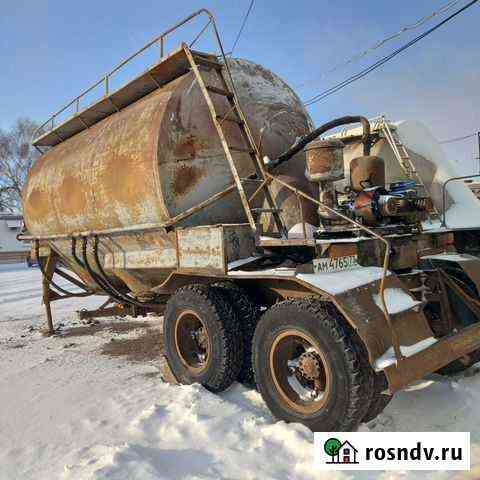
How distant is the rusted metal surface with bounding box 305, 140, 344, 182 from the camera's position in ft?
13.1

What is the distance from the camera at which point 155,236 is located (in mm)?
5094

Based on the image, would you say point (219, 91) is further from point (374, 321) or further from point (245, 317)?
point (374, 321)

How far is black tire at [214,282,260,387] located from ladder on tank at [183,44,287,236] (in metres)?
0.74

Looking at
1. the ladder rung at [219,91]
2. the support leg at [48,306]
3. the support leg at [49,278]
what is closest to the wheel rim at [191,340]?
the ladder rung at [219,91]

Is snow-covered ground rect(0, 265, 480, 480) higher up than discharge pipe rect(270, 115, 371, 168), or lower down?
lower down

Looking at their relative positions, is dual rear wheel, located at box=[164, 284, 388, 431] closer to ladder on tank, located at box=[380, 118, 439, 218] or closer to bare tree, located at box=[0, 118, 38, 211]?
ladder on tank, located at box=[380, 118, 439, 218]

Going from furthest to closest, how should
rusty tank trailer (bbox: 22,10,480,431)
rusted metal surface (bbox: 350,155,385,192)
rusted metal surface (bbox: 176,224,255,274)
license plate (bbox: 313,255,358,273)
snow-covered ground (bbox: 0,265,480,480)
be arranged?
rusted metal surface (bbox: 350,155,385,192) < rusted metal surface (bbox: 176,224,255,274) < license plate (bbox: 313,255,358,273) < rusty tank trailer (bbox: 22,10,480,431) < snow-covered ground (bbox: 0,265,480,480)

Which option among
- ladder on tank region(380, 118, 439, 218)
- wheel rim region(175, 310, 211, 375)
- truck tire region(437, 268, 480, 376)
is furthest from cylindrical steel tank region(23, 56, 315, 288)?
ladder on tank region(380, 118, 439, 218)

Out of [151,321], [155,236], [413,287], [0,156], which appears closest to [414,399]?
[413,287]

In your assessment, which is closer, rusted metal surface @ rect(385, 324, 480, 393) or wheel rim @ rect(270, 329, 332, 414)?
rusted metal surface @ rect(385, 324, 480, 393)

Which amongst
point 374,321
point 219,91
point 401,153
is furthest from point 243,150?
point 401,153

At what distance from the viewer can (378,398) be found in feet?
11.0

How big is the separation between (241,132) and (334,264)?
1.88 meters

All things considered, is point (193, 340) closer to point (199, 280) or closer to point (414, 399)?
point (199, 280)
